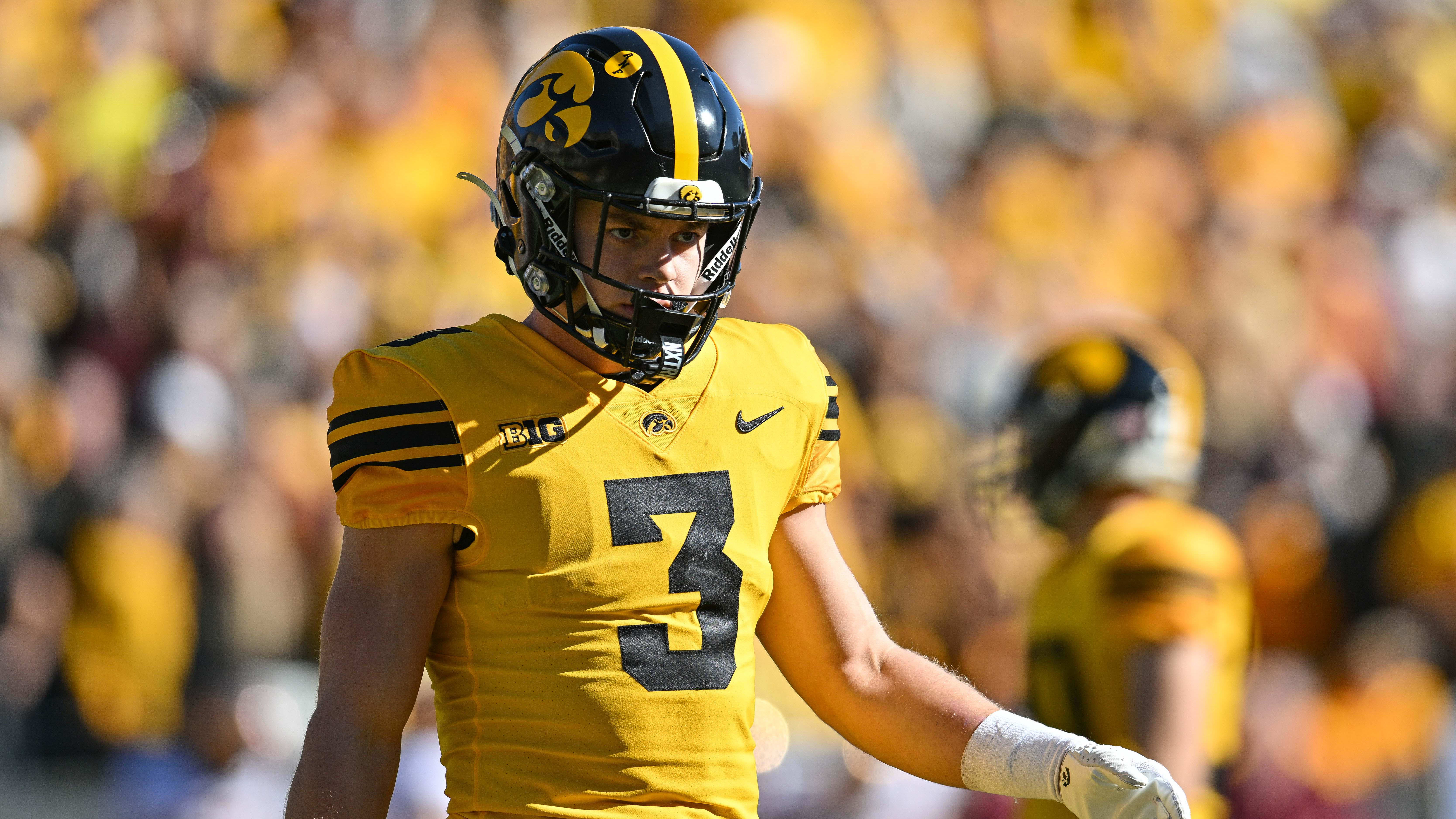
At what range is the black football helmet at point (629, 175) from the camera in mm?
2283

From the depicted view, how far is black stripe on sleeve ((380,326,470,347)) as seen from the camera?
229 cm

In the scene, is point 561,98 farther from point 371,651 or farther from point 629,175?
point 371,651

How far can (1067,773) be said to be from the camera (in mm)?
2289

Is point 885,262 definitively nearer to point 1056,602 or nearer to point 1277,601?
point 1277,601

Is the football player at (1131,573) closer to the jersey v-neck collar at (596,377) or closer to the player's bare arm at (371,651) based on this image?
the jersey v-neck collar at (596,377)

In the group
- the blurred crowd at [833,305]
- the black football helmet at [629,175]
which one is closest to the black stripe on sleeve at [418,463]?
the black football helmet at [629,175]

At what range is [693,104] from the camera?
235cm

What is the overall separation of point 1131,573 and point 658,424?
73.7 inches

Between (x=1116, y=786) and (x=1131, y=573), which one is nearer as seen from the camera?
(x=1116, y=786)

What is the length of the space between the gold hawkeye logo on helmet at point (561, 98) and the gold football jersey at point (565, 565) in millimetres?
330

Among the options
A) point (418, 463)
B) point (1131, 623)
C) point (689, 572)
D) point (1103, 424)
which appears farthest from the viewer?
point (1103, 424)

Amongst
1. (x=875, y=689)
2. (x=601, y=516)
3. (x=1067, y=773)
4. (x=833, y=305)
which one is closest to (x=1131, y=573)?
(x=875, y=689)

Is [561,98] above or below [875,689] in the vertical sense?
above

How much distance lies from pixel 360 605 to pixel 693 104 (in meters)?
0.90
